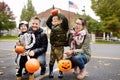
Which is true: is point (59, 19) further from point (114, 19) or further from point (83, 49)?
point (114, 19)

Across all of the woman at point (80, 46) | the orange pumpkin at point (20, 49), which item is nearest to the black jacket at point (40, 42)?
the orange pumpkin at point (20, 49)

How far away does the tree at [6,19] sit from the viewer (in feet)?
154

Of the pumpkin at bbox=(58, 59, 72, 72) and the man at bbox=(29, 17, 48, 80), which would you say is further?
the man at bbox=(29, 17, 48, 80)

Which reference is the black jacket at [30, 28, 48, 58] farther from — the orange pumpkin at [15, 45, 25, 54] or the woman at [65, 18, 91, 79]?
the woman at [65, 18, 91, 79]

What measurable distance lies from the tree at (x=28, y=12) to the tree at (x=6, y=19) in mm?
20023

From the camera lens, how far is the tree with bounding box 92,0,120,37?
42938mm

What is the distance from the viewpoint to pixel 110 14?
4356 centimetres

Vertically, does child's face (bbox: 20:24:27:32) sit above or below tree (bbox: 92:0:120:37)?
below

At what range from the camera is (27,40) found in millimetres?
6023

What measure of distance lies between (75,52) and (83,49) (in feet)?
0.69

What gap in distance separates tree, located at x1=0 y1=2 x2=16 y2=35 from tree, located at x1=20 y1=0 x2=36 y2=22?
20.0 metres

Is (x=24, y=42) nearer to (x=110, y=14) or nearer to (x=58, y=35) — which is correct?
(x=58, y=35)

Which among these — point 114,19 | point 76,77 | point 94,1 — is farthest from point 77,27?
point 94,1

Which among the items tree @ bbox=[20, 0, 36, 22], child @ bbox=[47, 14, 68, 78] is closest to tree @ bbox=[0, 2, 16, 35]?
tree @ bbox=[20, 0, 36, 22]
